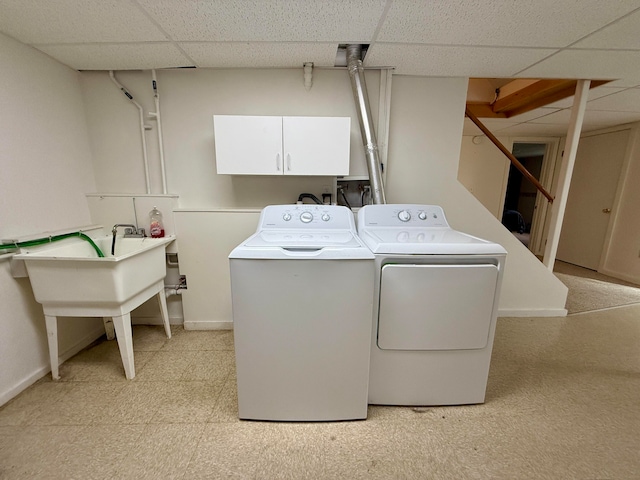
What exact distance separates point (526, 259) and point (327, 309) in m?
2.27

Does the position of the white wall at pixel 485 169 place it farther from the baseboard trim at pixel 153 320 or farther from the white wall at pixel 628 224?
the baseboard trim at pixel 153 320

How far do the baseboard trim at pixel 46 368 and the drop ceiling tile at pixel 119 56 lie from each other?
2.04 metres

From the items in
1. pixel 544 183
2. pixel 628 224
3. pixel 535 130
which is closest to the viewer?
pixel 628 224

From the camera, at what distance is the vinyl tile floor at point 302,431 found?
109 centimetres

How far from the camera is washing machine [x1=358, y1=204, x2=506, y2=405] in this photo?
49.0 inches

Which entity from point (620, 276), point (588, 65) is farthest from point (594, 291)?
point (588, 65)

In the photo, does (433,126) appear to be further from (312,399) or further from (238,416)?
(238,416)

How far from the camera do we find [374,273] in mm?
1207

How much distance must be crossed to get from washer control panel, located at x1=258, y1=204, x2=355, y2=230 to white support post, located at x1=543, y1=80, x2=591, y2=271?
211 centimetres

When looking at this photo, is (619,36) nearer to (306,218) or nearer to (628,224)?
(306,218)

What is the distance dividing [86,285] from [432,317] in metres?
1.96

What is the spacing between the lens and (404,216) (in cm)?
171

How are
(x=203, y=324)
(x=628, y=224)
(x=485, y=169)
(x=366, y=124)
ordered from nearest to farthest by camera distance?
(x=366, y=124) < (x=203, y=324) < (x=628, y=224) < (x=485, y=169)

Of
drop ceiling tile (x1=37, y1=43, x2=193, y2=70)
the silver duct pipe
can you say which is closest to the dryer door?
the silver duct pipe
